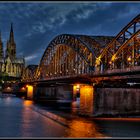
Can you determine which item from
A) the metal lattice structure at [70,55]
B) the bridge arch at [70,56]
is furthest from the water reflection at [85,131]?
the bridge arch at [70,56]

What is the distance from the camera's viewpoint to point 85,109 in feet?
200

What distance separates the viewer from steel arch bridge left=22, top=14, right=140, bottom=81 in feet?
171

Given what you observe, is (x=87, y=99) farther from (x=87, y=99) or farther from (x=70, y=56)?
(x=70, y=56)

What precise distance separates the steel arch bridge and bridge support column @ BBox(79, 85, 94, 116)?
3.00 meters

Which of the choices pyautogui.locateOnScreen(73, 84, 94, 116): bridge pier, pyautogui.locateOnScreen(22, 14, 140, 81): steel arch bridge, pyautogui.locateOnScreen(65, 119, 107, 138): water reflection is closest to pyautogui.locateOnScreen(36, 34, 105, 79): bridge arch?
pyautogui.locateOnScreen(22, 14, 140, 81): steel arch bridge

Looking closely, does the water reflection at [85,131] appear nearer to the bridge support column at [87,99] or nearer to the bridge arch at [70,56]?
the bridge support column at [87,99]

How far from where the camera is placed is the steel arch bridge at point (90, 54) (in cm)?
5200

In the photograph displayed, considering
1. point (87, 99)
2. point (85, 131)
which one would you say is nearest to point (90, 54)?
point (87, 99)

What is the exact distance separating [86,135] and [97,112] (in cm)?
2025

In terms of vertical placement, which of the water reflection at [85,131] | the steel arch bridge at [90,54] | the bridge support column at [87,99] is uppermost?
the steel arch bridge at [90,54]

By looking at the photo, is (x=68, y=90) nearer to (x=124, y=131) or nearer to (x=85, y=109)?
(x=85, y=109)

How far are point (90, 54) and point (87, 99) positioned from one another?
1809cm

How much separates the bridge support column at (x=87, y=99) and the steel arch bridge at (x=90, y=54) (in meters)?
3.00

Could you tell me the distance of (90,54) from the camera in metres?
76.1
